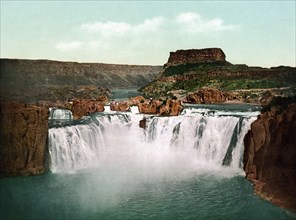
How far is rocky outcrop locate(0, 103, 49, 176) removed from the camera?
23.5 m

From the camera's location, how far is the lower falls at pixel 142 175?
18797mm

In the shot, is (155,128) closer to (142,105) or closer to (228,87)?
(142,105)

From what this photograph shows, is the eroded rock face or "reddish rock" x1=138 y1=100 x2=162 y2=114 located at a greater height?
the eroded rock face

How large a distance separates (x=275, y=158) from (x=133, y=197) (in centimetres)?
827

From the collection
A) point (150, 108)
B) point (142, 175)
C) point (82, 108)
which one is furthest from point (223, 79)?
point (142, 175)

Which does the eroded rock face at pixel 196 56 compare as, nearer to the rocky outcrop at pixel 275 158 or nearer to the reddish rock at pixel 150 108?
the reddish rock at pixel 150 108

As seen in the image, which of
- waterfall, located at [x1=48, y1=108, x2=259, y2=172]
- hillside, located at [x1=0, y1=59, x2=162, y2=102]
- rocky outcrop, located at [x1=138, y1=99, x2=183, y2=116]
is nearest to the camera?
waterfall, located at [x1=48, y1=108, x2=259, y2=172]

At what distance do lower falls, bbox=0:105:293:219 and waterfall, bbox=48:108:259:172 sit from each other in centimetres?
7

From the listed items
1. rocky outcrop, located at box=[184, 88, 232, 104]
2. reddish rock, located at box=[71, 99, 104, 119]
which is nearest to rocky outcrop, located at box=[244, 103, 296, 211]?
reddish rock, located at box=[71, 99, 104, 119]

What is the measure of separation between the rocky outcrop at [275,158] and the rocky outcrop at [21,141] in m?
13.5

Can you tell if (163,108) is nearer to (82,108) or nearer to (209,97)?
(82,108)

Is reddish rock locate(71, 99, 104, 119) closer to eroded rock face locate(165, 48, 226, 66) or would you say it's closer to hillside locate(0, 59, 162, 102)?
hillside locate(0, 59, 162, 102)

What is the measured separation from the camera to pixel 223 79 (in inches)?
3022

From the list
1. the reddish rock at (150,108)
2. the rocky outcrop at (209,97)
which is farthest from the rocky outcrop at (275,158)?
→ the rocky outcrop at (209,97)
